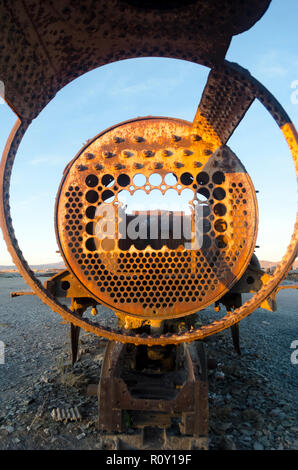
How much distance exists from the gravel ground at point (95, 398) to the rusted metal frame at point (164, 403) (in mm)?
455

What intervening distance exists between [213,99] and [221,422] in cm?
284

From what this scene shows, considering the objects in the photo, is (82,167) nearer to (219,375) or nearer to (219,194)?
(219,194)

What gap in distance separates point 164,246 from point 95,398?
215 centimetres

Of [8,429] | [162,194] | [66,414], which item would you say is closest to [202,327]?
[162,194]

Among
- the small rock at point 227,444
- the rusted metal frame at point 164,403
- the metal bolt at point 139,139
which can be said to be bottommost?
the small rock at point 227,444

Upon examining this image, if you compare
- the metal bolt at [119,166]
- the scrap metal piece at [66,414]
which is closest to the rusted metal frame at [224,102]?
the metal bolt at [119,166]

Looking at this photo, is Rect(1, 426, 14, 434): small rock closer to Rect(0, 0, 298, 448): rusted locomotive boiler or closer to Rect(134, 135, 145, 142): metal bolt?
Rect(0, 0, 298, 448): rusted locomotive boiler

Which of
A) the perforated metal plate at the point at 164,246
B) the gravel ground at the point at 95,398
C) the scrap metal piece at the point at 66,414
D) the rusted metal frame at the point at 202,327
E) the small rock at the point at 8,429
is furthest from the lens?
the scrap metal piece at the point at 66,414

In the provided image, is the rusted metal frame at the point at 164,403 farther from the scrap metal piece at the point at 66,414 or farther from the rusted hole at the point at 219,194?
the rusted hole at the point at 219,194

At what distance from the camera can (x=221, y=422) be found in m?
2.67

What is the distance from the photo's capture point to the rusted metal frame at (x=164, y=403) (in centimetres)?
195

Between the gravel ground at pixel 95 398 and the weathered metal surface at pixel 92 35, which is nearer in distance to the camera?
the weathered metal surface at pixel 92 35
